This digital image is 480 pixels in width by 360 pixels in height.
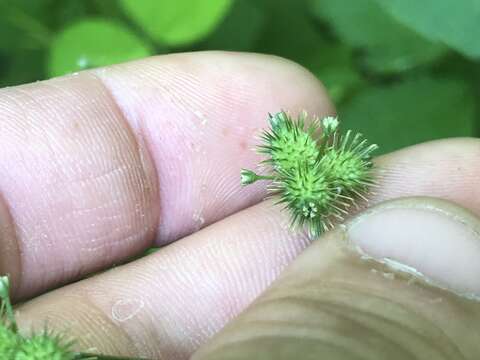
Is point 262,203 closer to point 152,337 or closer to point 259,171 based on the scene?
point 259,171

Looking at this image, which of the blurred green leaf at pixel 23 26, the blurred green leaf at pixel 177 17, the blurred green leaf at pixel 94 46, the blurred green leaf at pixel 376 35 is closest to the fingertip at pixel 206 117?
the blurred green leaf at pixel 177 17

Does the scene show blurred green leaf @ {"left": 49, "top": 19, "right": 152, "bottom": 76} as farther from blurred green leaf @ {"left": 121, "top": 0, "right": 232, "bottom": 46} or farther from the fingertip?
the fingertip

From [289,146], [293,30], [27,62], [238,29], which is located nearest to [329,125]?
[289,146]

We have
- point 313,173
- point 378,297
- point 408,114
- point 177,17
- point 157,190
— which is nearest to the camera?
point 378,297

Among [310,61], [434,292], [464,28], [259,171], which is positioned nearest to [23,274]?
[259,171]

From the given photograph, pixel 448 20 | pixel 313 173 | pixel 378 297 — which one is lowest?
pixel 378 297

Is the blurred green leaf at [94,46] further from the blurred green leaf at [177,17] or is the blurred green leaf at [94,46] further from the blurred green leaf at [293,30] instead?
the blurred green leaf at [293,30]

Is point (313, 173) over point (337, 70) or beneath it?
beneath

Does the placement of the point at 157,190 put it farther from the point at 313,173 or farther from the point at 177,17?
the point at 177,17
